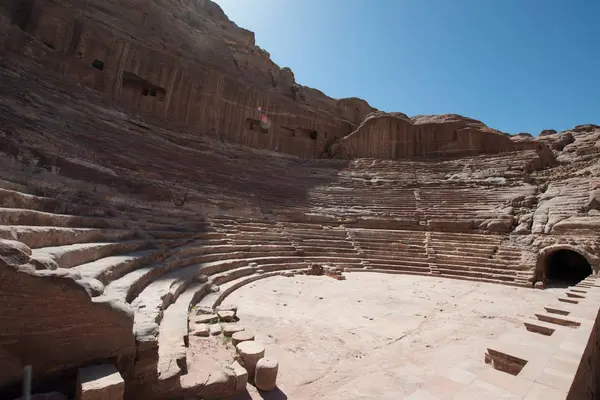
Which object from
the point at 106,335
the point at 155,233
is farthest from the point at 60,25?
the point at 106,335

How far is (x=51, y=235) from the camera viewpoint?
3918mm

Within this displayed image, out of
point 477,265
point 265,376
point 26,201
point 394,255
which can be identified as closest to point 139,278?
point 26,201

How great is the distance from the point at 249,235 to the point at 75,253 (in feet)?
25.6

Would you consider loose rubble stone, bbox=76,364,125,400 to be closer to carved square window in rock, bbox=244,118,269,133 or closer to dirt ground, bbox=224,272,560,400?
dirt ground, bbox=224,272,560,400

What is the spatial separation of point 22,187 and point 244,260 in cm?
585

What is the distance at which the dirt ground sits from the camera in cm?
364

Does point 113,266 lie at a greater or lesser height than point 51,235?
lesser

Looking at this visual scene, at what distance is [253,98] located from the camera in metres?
24.2

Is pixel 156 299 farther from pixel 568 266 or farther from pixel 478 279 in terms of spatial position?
pixel 568 266

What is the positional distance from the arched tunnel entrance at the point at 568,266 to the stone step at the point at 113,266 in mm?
15268

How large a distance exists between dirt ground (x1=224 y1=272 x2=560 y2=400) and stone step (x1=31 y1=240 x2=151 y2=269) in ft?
7.58

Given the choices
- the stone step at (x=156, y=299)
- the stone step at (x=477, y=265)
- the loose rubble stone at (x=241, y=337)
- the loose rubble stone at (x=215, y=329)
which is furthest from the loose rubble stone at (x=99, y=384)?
the stone step at (x=477, y=265)

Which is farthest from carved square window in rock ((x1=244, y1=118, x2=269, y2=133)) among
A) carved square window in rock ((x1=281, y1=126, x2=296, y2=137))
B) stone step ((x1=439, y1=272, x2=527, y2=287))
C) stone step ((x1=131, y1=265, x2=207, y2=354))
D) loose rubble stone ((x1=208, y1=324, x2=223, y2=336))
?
loose rubble stone ((x1=208, y1=324, x2=223, y2=336))

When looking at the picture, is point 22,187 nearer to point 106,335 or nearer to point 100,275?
point 100,275
